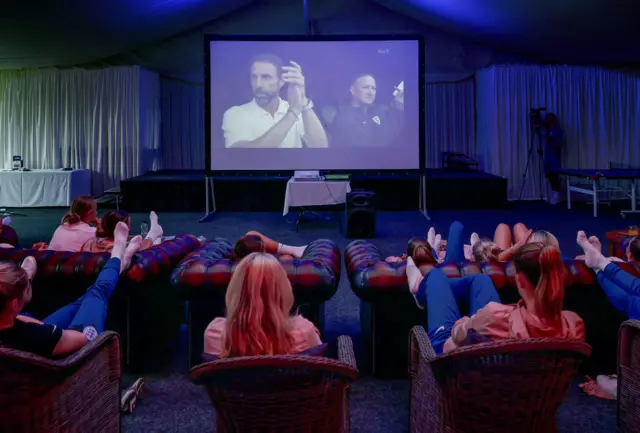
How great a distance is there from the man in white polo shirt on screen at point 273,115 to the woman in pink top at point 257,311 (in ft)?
23.2

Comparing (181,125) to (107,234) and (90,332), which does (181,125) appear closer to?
(107,234)

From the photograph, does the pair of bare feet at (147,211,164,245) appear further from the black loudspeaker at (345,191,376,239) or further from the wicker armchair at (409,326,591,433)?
the black loudspeaker at (345,191,376,239)

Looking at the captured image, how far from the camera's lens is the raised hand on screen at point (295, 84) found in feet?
28.5

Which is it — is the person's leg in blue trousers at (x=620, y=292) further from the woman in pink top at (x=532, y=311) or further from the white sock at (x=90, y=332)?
the white sock at (x=90, y=332)

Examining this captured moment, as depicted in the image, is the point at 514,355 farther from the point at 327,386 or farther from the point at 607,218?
the point at 607,218

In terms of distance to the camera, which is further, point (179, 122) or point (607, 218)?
point (179, 122)

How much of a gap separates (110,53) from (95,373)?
11.0 metres

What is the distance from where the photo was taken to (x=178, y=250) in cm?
346

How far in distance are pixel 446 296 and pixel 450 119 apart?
35.9 feet

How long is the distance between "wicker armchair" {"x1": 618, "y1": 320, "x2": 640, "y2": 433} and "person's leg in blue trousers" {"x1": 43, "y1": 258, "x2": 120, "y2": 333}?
196 cm

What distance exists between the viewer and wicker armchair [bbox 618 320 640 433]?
2.24 meters

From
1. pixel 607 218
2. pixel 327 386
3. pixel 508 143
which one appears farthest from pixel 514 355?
pixel 508 143

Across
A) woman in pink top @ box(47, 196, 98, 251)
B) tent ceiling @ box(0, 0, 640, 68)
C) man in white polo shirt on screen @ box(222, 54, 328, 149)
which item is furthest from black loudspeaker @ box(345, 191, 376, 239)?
woman in pink top @ box(47, 196, 98, 251)

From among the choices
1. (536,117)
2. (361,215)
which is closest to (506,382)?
(361,215)
